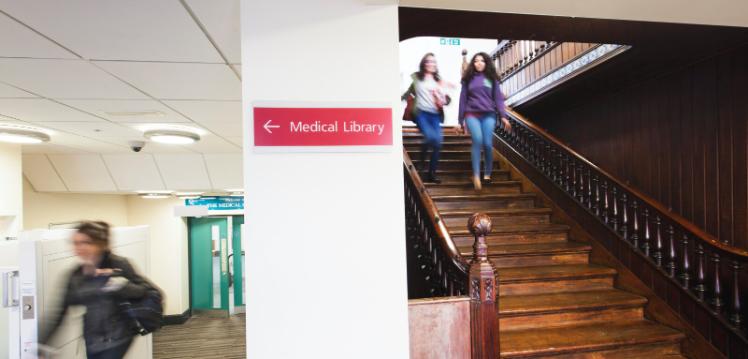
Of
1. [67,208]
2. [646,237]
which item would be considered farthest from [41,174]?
[646,237]

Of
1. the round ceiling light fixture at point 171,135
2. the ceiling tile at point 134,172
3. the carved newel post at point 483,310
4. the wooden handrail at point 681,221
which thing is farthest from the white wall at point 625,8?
A: the ceiling tile at point 134,172

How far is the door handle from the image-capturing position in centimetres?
354

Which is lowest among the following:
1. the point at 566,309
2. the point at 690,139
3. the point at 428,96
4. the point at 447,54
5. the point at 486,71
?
the point at 566,309

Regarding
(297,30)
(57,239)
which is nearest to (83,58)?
(297,30)

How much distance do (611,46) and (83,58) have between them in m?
4.03

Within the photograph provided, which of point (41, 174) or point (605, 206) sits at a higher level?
point (41, 174)

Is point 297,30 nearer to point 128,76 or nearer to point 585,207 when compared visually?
point 128,76

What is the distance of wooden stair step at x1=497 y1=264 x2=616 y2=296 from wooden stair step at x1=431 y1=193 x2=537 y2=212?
97cm

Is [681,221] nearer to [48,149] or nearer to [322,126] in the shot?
[322,126]

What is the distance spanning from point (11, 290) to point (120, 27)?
3.32 meters

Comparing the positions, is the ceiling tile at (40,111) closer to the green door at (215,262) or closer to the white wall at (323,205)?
the white wall at (323,205)

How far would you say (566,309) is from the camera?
3057 mm

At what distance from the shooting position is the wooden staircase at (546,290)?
281 cm

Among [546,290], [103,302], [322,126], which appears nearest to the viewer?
[322,126]
